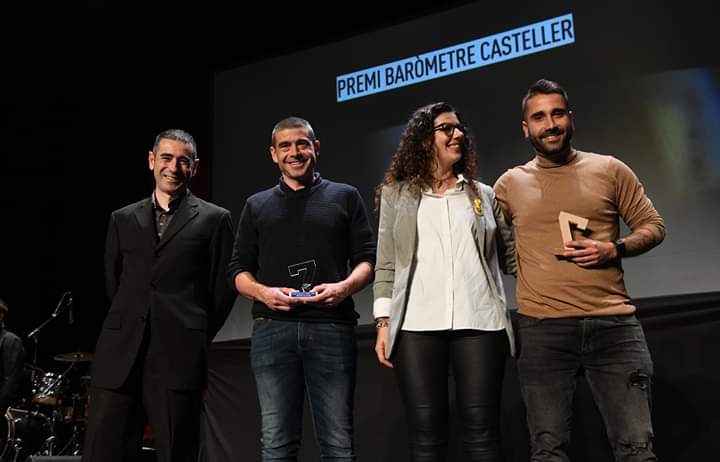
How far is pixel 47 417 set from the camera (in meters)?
6.62

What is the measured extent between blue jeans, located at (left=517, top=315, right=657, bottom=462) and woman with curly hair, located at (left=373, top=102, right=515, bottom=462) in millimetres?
101

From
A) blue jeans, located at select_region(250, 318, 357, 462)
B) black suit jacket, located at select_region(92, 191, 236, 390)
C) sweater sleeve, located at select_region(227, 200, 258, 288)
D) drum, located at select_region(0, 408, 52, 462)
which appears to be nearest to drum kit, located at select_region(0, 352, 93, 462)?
drum, located at select_region(0, 408, 52, 462)

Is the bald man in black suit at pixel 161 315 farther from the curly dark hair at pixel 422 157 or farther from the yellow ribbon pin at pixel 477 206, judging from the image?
the yellow ribbon pin at pixel 477 206

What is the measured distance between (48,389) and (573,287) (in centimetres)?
570

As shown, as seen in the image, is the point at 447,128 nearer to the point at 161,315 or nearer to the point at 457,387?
the point at 457,387

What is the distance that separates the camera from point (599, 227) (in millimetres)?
2293

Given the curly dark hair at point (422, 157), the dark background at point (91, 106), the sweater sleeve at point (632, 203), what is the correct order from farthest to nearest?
the dark background at point (91, 106) → the curly dark hair at point (422, 157) → the sweater sleeve at point (632, 203)

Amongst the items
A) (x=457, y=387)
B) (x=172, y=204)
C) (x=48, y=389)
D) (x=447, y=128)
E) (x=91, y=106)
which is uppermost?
(x=91, y=106)

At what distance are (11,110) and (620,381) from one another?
616 cm

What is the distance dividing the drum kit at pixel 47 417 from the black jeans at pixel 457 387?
4739mm

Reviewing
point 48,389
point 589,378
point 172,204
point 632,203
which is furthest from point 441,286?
point 48,389

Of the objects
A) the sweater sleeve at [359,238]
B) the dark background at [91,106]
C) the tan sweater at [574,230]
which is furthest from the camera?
the dark background at [91,106]

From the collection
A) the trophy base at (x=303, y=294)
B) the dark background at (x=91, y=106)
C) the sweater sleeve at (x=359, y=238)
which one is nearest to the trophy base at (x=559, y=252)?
the sweater sleeve at (x=359, y=238)

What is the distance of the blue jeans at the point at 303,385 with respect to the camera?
2.36 meters
